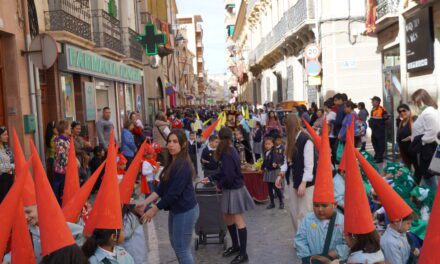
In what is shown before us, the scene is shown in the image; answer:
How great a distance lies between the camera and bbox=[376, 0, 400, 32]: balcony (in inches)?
569

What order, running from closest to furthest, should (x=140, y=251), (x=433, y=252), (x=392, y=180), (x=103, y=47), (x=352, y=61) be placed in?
1. (x=433, y=252)
2. (x=140, y=251)
3. (x=392, y=180)
4. (x=103, y=47)
5. (x=352, y=61)

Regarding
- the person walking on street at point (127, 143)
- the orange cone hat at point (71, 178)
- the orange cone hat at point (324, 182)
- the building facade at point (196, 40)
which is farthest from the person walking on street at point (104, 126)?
the building facade at point (196, 40)

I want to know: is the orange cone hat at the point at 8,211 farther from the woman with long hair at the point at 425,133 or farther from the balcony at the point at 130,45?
the balcony at the point at 130,45

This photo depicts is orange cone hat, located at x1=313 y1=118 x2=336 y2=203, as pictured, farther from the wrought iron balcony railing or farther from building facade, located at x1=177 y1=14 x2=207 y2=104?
building facade, located at x1=177 y1=14 x2=207 y2=104

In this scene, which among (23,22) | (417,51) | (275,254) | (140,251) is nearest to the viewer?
(140,251)

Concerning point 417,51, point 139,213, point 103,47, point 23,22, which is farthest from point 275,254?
point 103,47

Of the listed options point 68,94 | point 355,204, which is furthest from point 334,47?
point 355,204

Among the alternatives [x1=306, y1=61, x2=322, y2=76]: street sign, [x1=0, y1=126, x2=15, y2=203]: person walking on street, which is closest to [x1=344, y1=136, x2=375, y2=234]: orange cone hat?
[x1=0, y1=126, x2=15, y2=203]: person walking on street

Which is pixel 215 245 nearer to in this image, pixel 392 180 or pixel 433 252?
pixel 392 180

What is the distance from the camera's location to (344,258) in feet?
12.1

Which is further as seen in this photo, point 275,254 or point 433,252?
point 275,254

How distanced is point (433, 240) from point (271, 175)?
6.36 meters

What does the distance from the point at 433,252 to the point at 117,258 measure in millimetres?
2012

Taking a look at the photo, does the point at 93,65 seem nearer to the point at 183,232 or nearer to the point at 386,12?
the point at 386,12
